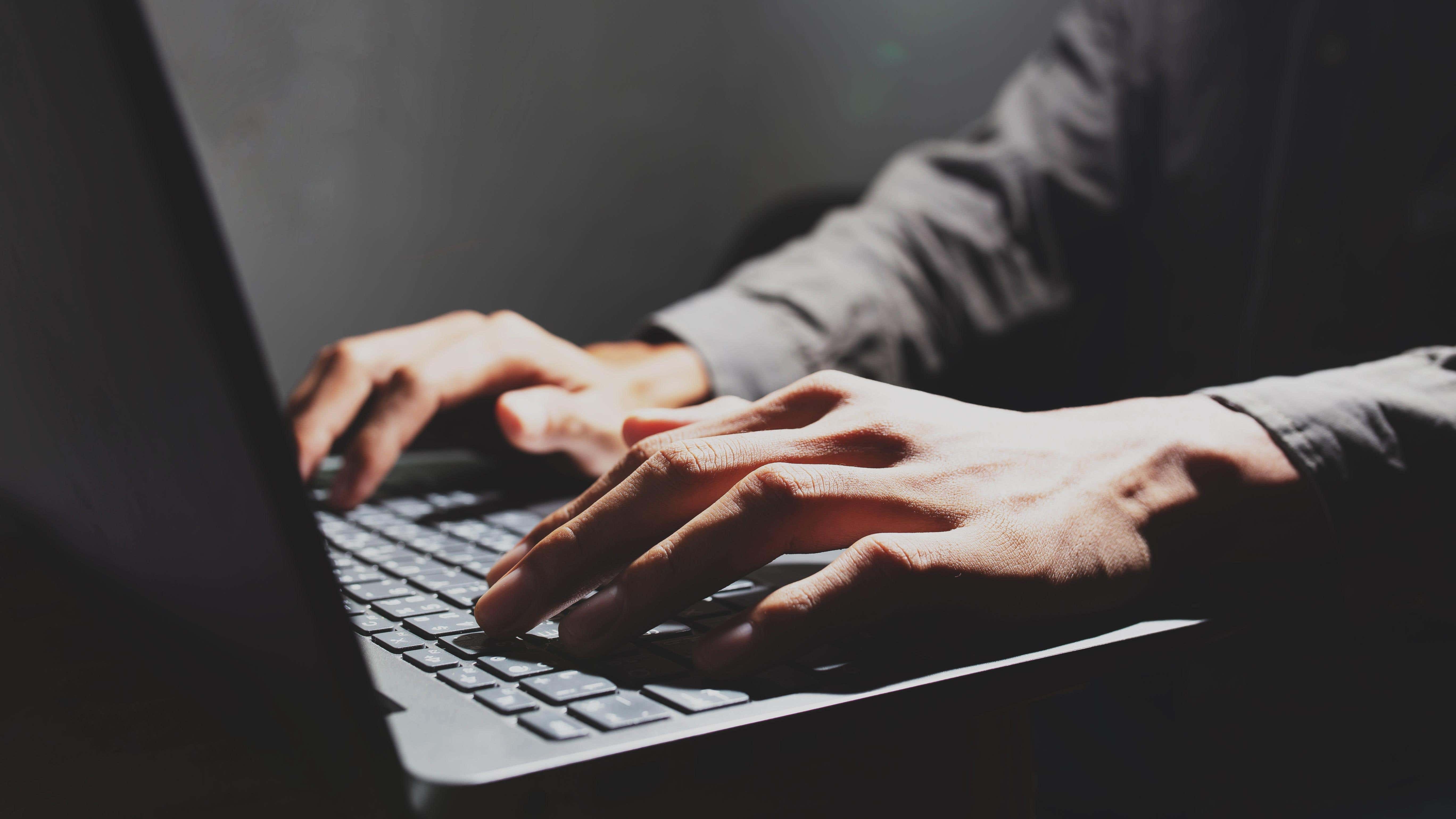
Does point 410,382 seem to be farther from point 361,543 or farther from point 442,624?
point 442,624

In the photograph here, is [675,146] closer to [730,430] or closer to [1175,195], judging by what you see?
[1175,195]

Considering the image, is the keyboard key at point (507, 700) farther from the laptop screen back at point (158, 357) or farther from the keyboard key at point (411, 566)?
the keyboard key at point (411, 566)

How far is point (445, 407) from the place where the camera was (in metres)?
0.72

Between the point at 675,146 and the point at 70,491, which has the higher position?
the point at 675,146

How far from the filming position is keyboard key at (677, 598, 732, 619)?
1.28 feet

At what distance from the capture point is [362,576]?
1.51ft

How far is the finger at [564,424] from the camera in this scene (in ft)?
2.16

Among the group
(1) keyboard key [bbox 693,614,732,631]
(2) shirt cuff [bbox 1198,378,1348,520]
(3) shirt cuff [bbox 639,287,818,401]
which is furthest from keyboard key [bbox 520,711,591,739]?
(3) shirt cuff [bbox 639,287,818,401]

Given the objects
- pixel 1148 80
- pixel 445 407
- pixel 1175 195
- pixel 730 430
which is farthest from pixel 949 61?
pixel 730 430

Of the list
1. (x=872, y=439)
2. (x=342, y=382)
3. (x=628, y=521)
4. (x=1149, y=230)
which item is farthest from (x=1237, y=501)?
(x=1149, y=230)

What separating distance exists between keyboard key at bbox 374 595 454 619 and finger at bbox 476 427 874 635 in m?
0.03

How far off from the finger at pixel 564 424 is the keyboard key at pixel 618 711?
368mm

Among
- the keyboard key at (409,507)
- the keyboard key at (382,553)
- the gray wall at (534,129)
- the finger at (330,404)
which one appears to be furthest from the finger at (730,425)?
the gray wall at (534,129)

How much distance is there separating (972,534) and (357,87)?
107 centimetres
